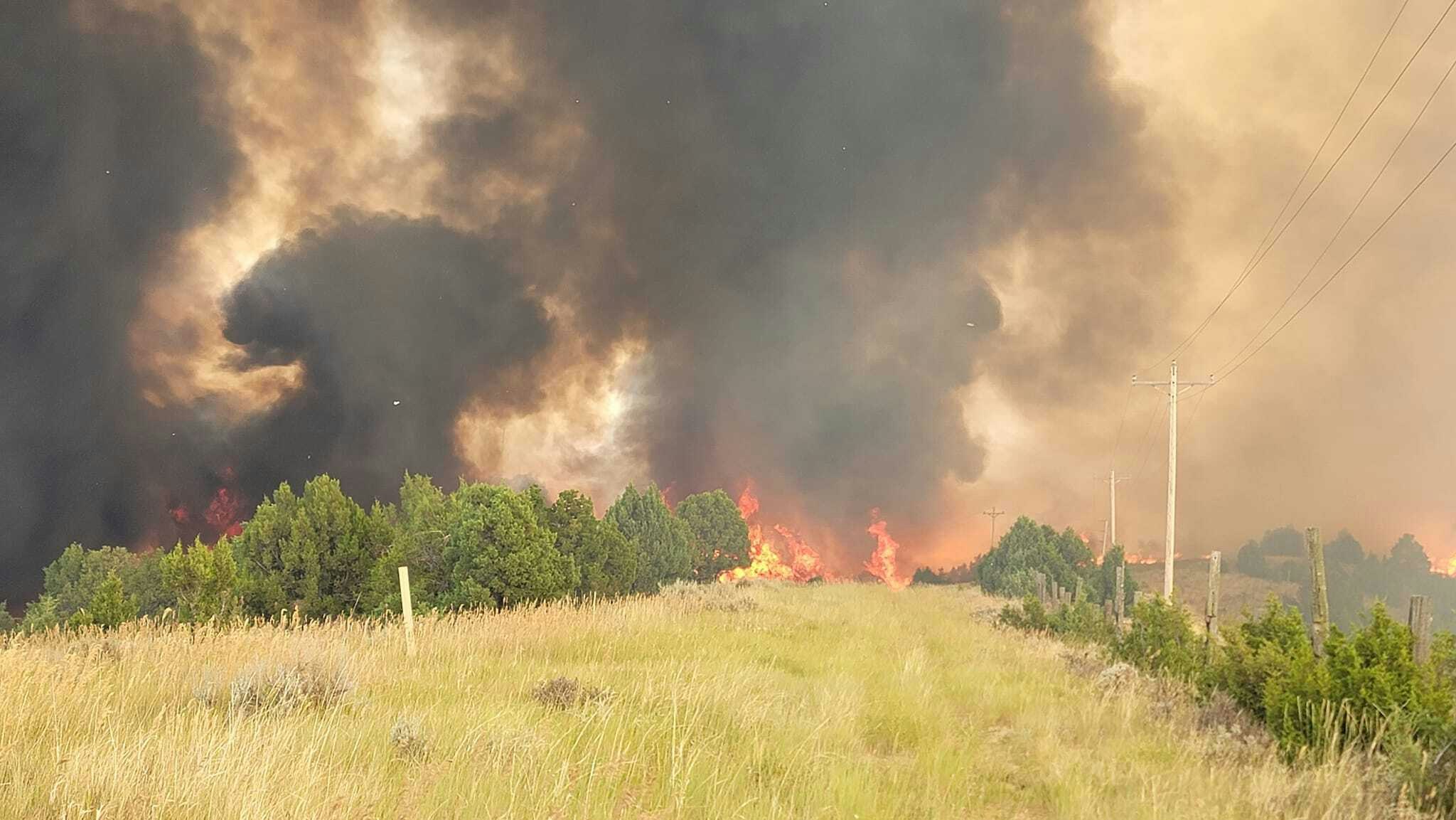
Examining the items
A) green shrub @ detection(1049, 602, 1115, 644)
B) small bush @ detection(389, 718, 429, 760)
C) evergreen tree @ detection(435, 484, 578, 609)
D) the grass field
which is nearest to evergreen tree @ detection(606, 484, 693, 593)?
evergreen tree @ detection(435, 484, 578, 609)

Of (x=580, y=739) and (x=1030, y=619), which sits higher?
(x=580, y=739)

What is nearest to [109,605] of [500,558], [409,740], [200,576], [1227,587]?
[200,576]

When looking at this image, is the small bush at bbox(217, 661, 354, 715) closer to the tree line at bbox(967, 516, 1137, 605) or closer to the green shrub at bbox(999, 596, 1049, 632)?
the green shrub at bbox(999, 596, 1049, 632)

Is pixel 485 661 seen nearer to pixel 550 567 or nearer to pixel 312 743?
pixel 312 743

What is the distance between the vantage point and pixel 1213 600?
15.4m

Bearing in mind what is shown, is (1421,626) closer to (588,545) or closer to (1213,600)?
(1213,600)

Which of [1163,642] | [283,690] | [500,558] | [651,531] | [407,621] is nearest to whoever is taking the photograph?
[283,690]

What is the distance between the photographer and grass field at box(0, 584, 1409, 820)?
16.0ft

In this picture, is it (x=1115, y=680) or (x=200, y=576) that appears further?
(x=200, y=576)

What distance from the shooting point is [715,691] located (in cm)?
858

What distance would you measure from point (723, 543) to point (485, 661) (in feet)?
133

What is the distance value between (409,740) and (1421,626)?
10.5m

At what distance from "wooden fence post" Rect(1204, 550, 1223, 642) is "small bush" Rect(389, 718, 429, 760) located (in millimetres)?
12571

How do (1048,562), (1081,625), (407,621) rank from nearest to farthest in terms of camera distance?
(407,621) < (1081,625) < (1048,562)
